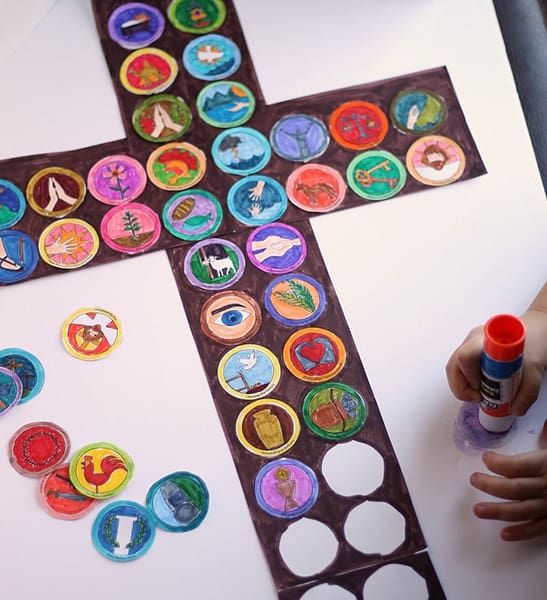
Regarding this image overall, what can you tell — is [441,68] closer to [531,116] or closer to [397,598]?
[531,116]

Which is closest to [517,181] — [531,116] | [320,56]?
[531,116]

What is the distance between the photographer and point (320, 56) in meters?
1.27

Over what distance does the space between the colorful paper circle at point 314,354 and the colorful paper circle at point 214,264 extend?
0.13 m

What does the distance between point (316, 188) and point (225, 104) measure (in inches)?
8.1

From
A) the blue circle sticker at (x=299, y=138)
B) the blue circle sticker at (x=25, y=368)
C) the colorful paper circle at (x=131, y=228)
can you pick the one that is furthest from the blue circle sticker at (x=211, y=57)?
the blue circle sticker at (x=25, y=368)

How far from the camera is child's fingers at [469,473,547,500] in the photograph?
3.10ft

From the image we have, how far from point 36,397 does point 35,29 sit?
610mm

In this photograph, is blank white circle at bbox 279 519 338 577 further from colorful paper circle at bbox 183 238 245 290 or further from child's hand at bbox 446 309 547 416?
colorful paper circle at bbox 183 238 245 290

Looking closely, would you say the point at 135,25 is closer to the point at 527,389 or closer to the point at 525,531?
the point at 527,389

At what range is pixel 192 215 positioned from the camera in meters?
1.16

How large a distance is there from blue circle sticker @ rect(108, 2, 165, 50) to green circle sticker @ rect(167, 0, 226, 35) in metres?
0.02

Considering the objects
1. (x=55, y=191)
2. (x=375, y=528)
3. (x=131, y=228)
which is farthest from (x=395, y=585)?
(x=55, y=191)

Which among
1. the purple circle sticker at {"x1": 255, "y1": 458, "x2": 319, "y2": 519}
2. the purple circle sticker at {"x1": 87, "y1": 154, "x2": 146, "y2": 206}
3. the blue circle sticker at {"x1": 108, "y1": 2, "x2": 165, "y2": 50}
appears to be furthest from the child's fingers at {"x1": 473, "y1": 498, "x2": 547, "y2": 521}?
the blue circle sticker at {"x1": 108, "y1": 2, "x2": 165, "y2": 50}

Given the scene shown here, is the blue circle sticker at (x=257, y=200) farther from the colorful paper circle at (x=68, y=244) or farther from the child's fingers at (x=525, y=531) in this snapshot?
the child's fingers at (x=525, y=531)
